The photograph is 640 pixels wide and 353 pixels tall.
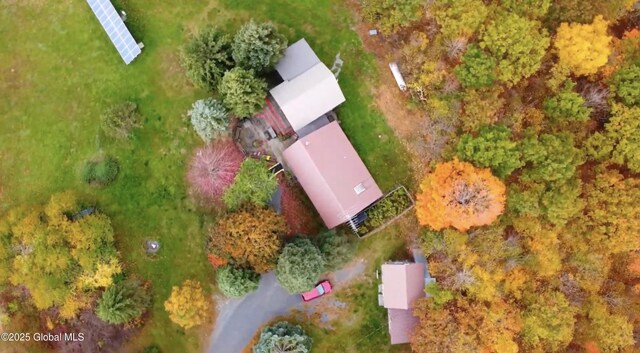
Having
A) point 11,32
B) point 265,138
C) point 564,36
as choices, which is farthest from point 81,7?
point 564,36

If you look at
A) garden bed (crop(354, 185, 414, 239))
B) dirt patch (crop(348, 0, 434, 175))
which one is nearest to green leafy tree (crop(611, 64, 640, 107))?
dirt patch (crop(348, 0, 434, 175))

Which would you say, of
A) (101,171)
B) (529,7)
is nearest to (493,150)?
(529,7)

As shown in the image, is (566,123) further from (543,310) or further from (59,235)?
(59,235)

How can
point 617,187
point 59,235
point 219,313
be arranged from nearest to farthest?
1. point 617,187
2. point 59,235
3. point 219,313

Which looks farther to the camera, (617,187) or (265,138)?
(265,138)

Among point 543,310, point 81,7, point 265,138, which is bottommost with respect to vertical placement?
point 543,310

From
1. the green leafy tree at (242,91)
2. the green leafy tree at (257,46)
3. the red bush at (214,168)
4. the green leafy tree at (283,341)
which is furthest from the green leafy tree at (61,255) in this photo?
the green leafy tree at (257,46)

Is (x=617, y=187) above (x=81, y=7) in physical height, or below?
below

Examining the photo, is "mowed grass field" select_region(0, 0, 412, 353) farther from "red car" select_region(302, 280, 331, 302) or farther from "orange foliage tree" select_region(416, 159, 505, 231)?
"red car" select_region(302, 280, 331, 302)
